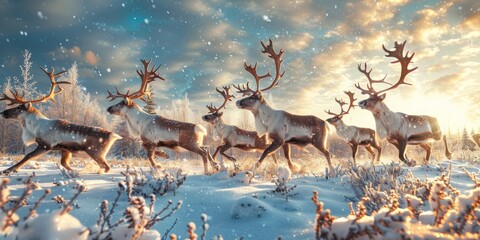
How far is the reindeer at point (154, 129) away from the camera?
795 cm

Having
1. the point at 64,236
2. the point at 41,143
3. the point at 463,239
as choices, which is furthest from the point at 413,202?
the point at 41,143

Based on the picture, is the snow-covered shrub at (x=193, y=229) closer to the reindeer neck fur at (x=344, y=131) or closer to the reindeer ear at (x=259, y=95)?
the reindeer ear at (x=259, y=95)

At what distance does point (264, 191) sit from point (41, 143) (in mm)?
4976

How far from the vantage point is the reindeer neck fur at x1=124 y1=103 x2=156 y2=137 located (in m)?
8.14

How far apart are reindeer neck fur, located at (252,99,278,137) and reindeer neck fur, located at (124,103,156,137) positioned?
2.82 m

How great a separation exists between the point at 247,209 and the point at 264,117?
16.4 feet

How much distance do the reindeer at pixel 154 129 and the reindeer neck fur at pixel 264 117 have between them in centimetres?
149

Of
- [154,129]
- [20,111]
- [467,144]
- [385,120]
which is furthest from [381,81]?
[467,144]

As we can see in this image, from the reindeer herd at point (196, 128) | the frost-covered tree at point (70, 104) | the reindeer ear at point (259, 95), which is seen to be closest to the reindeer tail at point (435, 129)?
the reindeer herd at point (196, 128)

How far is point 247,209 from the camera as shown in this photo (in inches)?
119

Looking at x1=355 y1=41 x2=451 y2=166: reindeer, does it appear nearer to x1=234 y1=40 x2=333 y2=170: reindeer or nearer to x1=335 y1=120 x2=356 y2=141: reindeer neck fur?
x1=234 y1=40 x2=333 y2=170: reindeer

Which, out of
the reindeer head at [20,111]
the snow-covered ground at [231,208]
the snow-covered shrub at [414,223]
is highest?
the reindeer head at [20,111]

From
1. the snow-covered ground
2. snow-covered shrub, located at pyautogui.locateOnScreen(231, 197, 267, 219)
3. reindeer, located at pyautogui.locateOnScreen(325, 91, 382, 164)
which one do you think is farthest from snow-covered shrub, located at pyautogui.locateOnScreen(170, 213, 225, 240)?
reindeer, located at pyautogui.locateOnScreen(325, 91, 382, 164)

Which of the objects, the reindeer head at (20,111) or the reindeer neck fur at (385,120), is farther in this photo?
the reindeer neck fur at (385,120)
